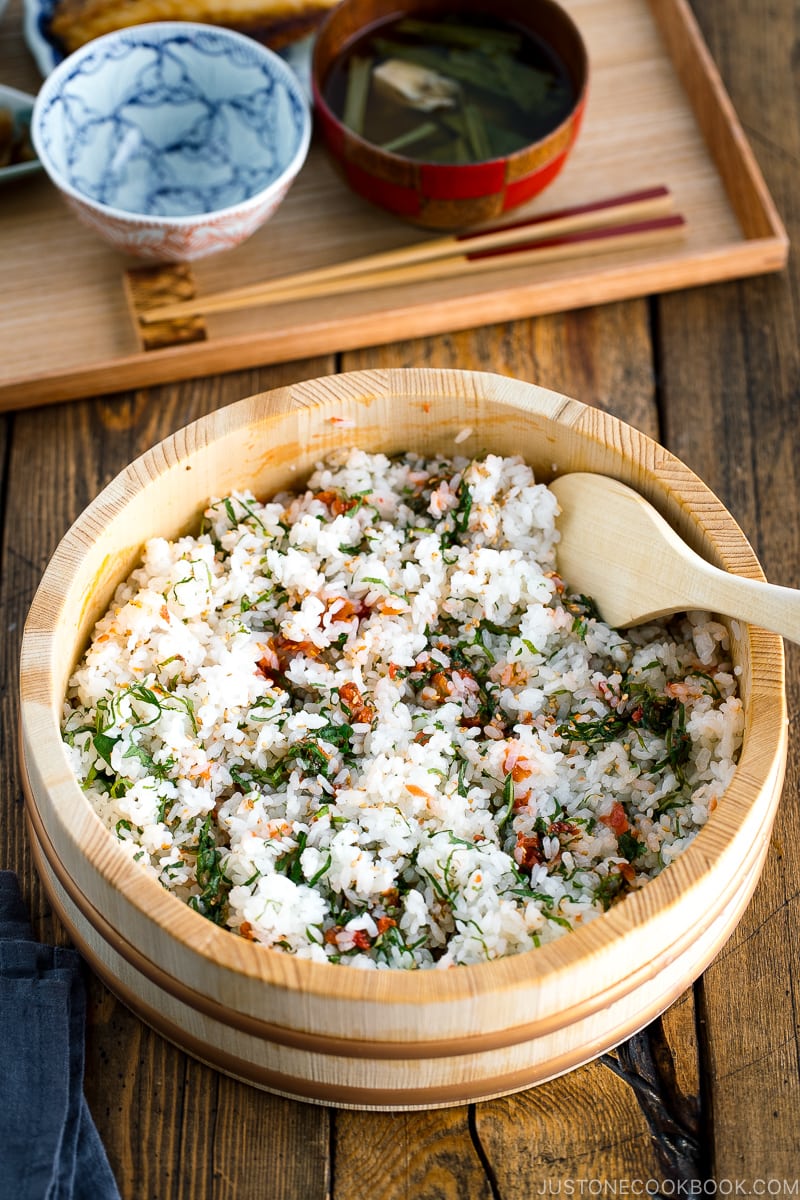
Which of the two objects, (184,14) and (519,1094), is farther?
(184,14)

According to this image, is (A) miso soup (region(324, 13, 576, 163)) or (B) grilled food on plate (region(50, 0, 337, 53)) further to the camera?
(B) grilled food on plate (region(50, 0, 337, 53))

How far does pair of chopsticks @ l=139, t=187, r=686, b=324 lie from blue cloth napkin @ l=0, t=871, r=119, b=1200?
1.39 meters

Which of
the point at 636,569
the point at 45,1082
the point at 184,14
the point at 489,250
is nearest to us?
the point at 45,1082

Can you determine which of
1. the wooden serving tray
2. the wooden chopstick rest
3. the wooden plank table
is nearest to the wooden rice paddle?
the wooden plank table

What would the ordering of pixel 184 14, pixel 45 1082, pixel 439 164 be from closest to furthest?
1. pixel 45 1082
2. pixel 439 164
3. pixel 184 14

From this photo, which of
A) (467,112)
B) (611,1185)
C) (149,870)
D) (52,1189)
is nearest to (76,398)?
(467,112)

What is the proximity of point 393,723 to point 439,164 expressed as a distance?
124 centimetres

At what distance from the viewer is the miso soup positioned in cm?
271

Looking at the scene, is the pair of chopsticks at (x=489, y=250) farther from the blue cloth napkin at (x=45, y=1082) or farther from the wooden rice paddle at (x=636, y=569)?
the blue cloth napkin at (x=45, y=1082)

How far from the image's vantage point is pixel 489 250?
2723mm

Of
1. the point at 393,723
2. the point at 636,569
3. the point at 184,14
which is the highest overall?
the point at 184,14

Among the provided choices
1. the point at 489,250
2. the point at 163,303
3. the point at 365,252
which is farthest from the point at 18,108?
the point at 489,250

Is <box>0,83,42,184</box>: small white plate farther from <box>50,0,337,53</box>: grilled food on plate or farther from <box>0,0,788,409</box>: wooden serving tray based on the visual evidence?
<box>50,0,337,53</box>: grilled food on plate

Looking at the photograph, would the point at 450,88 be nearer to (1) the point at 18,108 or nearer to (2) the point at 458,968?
(1) the point at 18,108
